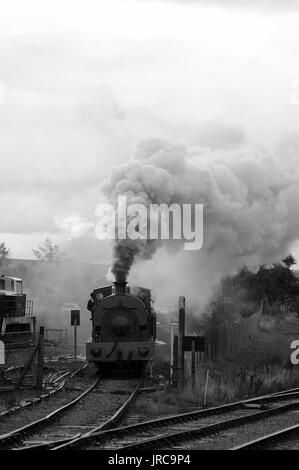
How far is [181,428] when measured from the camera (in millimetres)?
13969

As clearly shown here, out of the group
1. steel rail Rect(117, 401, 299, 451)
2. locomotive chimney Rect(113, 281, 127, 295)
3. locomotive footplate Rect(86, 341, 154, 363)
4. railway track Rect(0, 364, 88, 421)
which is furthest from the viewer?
locomotive chimney Rect(113, 281, 127, 295)

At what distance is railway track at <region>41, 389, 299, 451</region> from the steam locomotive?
5.30m

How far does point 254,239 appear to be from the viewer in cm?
3303

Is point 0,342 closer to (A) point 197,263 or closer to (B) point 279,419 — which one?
(A) point 197,263

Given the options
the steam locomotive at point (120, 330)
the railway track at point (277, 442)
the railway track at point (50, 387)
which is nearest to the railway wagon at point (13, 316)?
the railway track at point (50, 387)

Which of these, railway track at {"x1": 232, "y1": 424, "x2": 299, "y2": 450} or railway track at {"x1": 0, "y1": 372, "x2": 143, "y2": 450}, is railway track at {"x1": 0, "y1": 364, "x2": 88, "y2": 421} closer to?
railway track at {"x1": 0, "y1": 372, "x2": 143, "y2": 450}

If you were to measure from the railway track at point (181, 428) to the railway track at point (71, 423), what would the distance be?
1.06 feet

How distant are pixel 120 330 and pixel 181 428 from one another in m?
9.38

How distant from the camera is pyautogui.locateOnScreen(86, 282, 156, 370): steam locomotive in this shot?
76.0 ft

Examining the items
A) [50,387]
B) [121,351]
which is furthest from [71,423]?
[121,351]

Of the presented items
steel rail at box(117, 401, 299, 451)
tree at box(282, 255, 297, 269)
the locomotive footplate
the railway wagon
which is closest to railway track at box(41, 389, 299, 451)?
steel rail at box(117, 401, 299, 451)

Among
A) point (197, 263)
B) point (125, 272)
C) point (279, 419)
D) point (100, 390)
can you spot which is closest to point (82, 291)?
point (197, 263)

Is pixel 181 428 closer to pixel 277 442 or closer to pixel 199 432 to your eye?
pixel 199 432

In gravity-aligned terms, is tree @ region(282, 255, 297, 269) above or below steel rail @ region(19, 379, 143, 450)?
above
